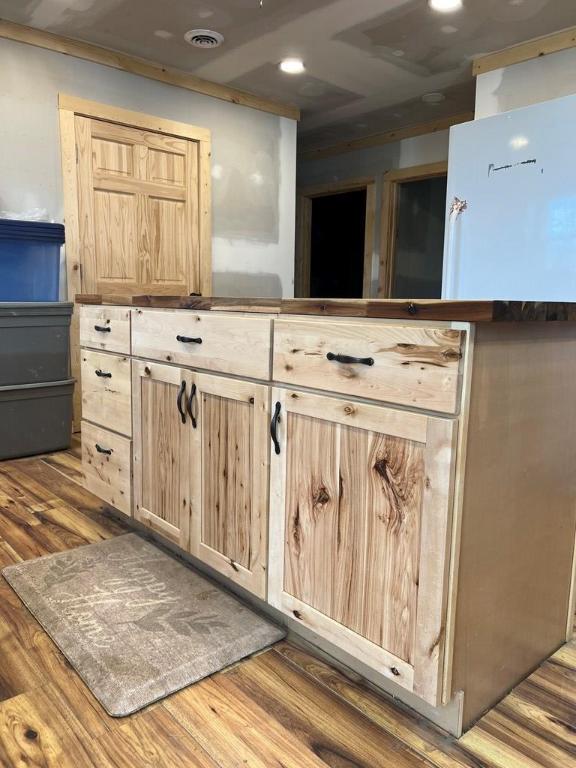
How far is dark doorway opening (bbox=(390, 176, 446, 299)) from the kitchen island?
171 inches

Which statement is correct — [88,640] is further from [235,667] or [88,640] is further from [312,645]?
[312,645]

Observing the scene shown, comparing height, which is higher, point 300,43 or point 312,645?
point 300,43

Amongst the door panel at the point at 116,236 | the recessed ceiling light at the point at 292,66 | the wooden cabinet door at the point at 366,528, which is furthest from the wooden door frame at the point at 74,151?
the wooden cabinet door at the point at 366,528

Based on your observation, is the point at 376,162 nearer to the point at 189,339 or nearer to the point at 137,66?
the point at 137,66

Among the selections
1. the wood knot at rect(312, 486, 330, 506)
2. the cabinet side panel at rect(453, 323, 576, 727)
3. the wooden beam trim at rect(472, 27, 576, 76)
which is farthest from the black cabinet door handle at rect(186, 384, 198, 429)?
the wooden beam trim at rect(472, 27, 576, 76)

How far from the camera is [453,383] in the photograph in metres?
1.03

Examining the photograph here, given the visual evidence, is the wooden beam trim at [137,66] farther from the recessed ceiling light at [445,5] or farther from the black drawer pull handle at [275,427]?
the black drawer pull handle at [275,427]

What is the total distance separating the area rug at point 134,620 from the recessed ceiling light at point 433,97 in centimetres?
383

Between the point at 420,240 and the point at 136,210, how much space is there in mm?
3285

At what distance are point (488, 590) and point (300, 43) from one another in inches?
131

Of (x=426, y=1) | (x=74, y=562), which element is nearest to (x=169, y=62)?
(x=426, y=1)

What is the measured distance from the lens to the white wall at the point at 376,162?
4969mm

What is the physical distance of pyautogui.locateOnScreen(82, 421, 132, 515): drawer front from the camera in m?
2.07

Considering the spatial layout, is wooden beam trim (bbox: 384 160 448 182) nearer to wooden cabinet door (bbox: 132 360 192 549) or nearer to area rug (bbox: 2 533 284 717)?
wooden cabinet door (bbox: 132 360 192 549)
